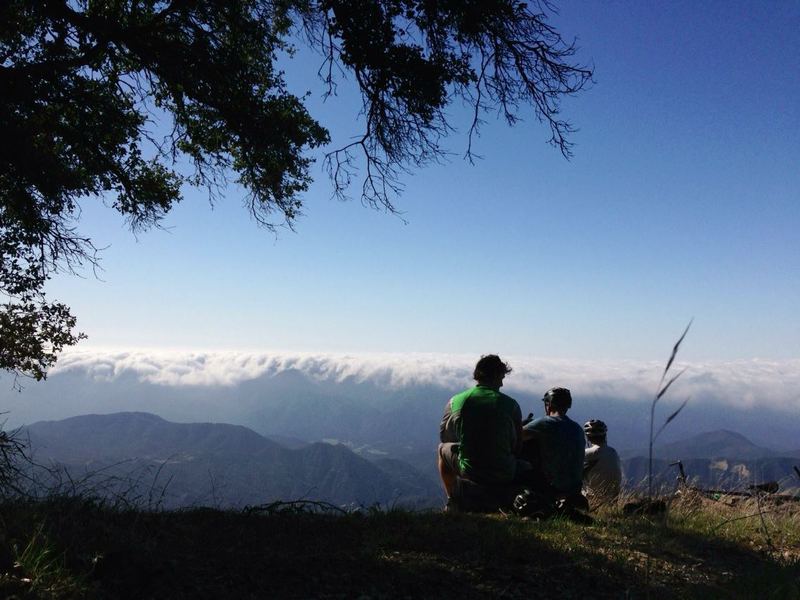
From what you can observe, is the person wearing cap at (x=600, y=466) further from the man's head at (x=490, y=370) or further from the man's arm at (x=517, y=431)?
the man's head at (x=490, y=370)

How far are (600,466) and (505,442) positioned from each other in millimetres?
2938

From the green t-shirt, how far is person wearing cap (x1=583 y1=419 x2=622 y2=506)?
7.75ft

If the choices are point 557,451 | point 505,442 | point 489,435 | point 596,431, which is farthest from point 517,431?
point 596,431

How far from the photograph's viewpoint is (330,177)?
8289 millimetres

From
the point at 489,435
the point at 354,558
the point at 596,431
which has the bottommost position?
the point at 354,558

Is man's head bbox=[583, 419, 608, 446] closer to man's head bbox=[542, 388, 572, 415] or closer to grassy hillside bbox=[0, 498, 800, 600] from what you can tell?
Result: man's head bbox=[542, 388, 572, 415]

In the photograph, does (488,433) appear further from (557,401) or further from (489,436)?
(557,401)

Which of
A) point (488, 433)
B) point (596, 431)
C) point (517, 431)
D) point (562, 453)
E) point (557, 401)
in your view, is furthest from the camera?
point (596, 431)

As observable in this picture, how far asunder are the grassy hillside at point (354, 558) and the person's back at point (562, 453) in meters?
1.98

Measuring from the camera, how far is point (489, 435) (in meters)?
6.46

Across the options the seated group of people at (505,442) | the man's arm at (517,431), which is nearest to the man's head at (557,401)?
the seated group of people at (505,442)

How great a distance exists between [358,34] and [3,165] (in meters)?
5.06

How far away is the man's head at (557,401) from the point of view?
7.42 meters

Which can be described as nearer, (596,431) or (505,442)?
(505,442)
